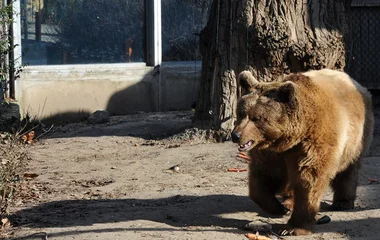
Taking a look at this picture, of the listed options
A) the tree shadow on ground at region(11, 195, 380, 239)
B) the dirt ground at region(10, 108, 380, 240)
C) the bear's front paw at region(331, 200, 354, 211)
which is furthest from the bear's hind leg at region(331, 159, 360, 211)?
the tree shadow on ground at region(11, 195, 380, 239)

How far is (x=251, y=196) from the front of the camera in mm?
6867

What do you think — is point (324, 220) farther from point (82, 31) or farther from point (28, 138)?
point (82, 31)

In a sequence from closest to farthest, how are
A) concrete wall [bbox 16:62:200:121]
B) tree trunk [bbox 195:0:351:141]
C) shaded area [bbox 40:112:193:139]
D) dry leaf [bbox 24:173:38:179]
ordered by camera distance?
dry leaf [bbox 24:173:38:179]
tree trunk [bbox 195:0:351:141]
shaded area [bbox 40:112:193:139]
concrete wall [bbox 16:62:200:121]

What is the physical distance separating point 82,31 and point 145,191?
19.3 feet

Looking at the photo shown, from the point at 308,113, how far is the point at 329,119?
22 cm

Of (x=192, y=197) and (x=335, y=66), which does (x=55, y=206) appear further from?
(x=335, y=66)

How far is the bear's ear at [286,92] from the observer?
20.0 feet

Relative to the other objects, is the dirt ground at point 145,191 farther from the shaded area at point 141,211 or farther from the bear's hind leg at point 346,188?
the bear's hind leg at point 346,188

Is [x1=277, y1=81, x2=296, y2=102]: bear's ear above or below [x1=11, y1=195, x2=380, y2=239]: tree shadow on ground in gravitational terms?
above

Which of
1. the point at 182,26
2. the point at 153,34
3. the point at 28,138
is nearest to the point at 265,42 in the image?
the point at 28,138

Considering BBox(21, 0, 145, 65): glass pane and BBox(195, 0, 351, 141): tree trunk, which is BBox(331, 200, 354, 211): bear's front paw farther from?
BBox(21, 0, 145, 65): glass pane

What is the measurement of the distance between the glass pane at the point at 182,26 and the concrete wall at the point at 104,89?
0.81 ft

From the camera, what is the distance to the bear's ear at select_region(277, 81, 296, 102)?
6.10m

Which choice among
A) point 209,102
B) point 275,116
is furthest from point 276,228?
point 209,102
